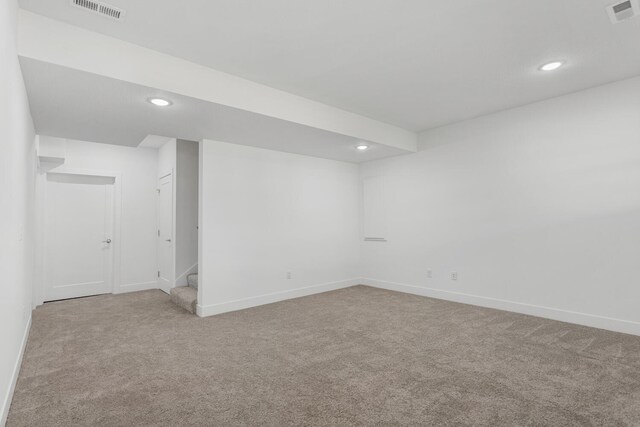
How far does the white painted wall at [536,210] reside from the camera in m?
3.52

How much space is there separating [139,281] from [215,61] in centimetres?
473

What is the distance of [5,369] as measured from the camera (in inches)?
79.9

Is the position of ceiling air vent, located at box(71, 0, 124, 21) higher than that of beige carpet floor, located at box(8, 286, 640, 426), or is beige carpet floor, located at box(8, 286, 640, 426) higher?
ceiling air vent, located at box(71, 0, 124, 21)

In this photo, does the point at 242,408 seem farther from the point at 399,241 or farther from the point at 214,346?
the point at 399,241

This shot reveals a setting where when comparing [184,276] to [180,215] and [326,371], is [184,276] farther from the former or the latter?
[326,371]

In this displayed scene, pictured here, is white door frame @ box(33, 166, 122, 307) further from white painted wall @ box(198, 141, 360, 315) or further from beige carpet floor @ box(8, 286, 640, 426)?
white painted wall @ box(198, 141, 360, 315)

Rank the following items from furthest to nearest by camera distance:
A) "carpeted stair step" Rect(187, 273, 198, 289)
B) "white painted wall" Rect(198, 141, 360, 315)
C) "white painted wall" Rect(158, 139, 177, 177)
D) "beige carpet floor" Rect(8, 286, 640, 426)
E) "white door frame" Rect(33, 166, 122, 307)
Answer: "white painted wall" Rect(158, 139, 177, 177) < "carpeted stair step" Rect(187, 273, 198, 289) < "white door frame" Rect(33, 166, 122, 307) < "white painted wall" Rect(198, 141, 360, 315) < "beige carpet floor" Rect(8, 286, 640, 426)

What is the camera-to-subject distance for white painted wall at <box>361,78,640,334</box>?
139 inches

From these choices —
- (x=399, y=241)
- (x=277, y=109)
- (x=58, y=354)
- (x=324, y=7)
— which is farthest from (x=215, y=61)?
(x=399, y=241)

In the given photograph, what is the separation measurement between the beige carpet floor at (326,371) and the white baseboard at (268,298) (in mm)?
187

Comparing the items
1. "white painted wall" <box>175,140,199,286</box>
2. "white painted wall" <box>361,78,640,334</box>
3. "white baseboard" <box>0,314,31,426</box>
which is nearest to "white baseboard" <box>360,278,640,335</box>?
"white painted wall" <box>361,78,640,334</box>

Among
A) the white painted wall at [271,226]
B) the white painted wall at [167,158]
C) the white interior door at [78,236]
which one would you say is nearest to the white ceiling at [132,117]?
the white painted wall at [271,226]

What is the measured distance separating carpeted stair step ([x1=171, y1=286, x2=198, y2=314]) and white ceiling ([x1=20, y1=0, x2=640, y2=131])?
9.89ft

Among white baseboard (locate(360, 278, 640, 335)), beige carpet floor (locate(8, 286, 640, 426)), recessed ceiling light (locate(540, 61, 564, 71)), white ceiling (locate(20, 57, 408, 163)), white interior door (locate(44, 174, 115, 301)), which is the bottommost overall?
beige carpet floor (locate(8, 286, 640, 426))
